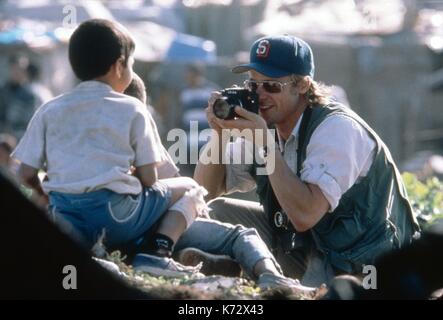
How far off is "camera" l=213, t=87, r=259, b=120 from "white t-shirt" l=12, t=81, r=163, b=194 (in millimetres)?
417

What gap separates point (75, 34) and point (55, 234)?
1961mm

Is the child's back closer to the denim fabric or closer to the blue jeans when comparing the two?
the denim fabric

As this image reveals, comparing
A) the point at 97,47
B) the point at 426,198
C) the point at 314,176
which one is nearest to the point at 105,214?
the point at 97,47

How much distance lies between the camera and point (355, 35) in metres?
21.0

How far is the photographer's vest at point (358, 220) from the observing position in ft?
18.9

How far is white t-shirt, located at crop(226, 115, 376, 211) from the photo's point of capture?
5.62 meters

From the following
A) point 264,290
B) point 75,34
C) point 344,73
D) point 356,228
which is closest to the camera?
point 264,290

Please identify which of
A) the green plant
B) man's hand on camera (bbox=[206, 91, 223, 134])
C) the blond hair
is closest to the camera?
man's hand on camera (bbox=[206, 91, 223, 134])

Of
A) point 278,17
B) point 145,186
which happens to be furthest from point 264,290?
point 278,17

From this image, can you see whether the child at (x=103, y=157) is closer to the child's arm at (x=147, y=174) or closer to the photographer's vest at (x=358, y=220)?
the child's arm at (x=147, y=174)

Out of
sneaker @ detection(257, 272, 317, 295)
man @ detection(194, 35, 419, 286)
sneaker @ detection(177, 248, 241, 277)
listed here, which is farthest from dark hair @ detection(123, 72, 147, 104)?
sneaker @ detection(257, 272, 317, 295)

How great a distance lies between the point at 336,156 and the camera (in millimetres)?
5652

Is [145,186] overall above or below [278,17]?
above

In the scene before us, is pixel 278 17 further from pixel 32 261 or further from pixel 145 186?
pixel 32 261
